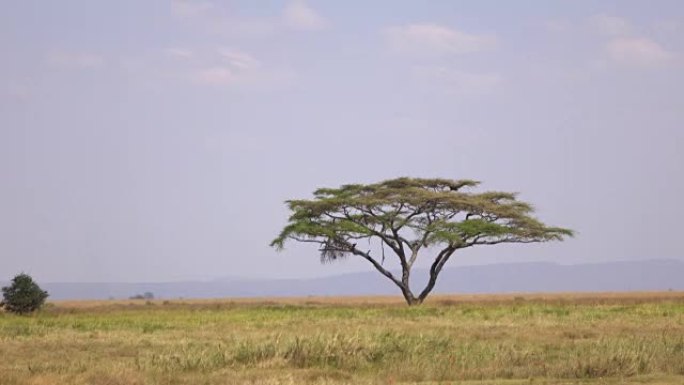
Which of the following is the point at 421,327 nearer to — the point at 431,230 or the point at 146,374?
the point at 146,374

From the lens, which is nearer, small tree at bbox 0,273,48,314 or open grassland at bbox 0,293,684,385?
open grassland at bbox 0,293,684,385

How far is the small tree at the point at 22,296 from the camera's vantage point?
47.8 m

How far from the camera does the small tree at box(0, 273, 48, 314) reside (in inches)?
1880

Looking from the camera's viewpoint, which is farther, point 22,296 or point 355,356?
point 22,296

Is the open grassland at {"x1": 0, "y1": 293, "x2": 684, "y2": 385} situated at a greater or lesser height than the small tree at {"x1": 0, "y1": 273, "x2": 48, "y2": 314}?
lesser

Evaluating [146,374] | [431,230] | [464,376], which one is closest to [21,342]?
[146,374]

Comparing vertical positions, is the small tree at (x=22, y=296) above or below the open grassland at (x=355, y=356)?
above

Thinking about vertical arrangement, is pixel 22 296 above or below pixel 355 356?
above

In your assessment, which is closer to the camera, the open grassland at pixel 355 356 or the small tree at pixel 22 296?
the open grassland at pixel 355 356

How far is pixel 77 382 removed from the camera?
1659 cm

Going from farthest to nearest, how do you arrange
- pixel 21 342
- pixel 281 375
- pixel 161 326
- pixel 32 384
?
pixel 161 326 → pixel 21 342 → pixel 281 375 → pixel 32 384

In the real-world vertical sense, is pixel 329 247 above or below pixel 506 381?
above

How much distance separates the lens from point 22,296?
4781 cm

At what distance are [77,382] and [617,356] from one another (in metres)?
11.0
